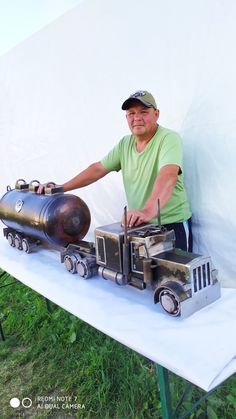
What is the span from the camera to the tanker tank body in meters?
1.58

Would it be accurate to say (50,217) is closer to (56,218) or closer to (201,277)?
(56,218)

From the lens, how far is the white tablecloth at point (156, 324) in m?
0.85

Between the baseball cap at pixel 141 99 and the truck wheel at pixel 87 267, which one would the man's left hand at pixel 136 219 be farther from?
the baseball cap at pixel 141 99

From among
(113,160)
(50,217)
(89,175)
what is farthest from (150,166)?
(50,217)

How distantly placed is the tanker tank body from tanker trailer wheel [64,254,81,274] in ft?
0.47

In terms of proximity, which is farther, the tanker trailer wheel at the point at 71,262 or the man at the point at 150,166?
the man at the point at 150,166

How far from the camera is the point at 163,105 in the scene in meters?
2.15

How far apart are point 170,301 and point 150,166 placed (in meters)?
0.88

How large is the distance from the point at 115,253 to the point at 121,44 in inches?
69.7

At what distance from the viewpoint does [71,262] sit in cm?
148

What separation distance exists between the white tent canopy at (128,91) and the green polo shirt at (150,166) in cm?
24

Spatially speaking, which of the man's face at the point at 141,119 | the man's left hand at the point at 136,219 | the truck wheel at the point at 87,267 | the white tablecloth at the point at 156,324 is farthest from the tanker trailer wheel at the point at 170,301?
the man's face at the point at 141,119

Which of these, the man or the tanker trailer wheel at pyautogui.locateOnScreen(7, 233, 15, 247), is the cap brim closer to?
the man

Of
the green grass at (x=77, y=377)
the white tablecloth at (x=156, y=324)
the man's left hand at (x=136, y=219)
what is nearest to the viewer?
the white tablecloth at (x=156, y=324)
